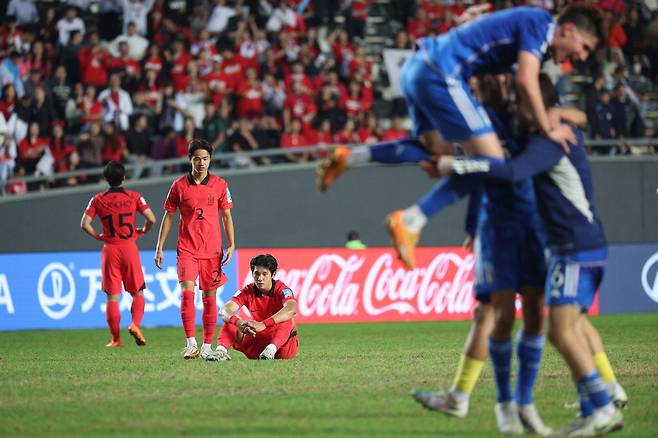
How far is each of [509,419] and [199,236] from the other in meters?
6.39

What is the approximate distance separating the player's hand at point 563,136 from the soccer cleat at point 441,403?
173cm

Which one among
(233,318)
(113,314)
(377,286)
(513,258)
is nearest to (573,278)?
(513,258)

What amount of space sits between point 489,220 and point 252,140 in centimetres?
1503

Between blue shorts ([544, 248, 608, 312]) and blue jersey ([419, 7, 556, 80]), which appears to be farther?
blue jersey ([419, 7, 556, 80])

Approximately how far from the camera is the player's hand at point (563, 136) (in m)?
6.93

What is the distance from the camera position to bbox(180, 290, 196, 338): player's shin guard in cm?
1262

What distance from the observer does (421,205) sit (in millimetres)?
6949

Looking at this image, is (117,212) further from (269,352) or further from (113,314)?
(269,352)

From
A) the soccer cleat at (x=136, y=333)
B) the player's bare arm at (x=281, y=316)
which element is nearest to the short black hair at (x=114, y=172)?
the soccer cleat at (x=136, y=333)

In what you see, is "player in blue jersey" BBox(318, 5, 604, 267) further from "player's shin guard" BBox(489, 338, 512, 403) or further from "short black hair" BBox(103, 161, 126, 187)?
"short black hair" BBox(103, 161, 126, 187)

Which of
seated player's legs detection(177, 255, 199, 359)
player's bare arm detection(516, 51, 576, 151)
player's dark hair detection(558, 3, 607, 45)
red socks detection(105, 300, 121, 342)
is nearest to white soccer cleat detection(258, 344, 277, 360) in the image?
seated player's legs detection(177, 255, 199, 359)

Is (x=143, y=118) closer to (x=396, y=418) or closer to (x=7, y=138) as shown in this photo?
(x=7, y=138)

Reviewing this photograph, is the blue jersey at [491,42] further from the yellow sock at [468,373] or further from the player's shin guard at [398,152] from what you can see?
the yellow sock at [468,373]

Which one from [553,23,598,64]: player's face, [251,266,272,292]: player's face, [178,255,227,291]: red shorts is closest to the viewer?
[553,23,598,64]: player's face
